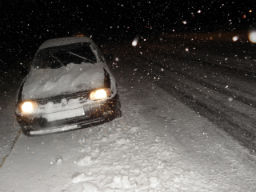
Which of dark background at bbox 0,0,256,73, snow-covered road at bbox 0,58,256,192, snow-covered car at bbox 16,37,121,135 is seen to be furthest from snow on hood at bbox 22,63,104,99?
dark background at bbox 0,0,256,73

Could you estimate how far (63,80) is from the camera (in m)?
4.32

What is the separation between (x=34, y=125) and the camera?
3.92 m

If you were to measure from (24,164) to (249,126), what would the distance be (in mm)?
3822

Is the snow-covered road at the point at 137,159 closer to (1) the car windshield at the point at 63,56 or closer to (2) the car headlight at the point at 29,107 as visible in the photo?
(2) the car headlight at the point at 29,107

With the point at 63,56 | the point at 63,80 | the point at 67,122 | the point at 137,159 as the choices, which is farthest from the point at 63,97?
the point at 63,56

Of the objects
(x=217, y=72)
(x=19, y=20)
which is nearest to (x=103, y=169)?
(x=217, y=72)

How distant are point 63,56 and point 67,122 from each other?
77.4 inches

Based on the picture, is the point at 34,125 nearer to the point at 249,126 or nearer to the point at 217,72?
the point at 249,126

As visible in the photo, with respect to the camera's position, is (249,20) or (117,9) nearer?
(249,20)

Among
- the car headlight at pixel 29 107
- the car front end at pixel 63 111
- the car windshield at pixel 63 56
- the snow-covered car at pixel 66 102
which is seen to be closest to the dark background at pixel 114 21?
the car windshield at pixel 63 56

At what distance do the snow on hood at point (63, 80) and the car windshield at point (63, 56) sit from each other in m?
0.20

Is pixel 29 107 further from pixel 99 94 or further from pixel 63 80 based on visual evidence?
pixel 99 94

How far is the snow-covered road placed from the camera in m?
2.88

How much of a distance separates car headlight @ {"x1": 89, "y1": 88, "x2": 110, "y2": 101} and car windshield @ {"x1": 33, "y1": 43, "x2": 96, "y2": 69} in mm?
1331
